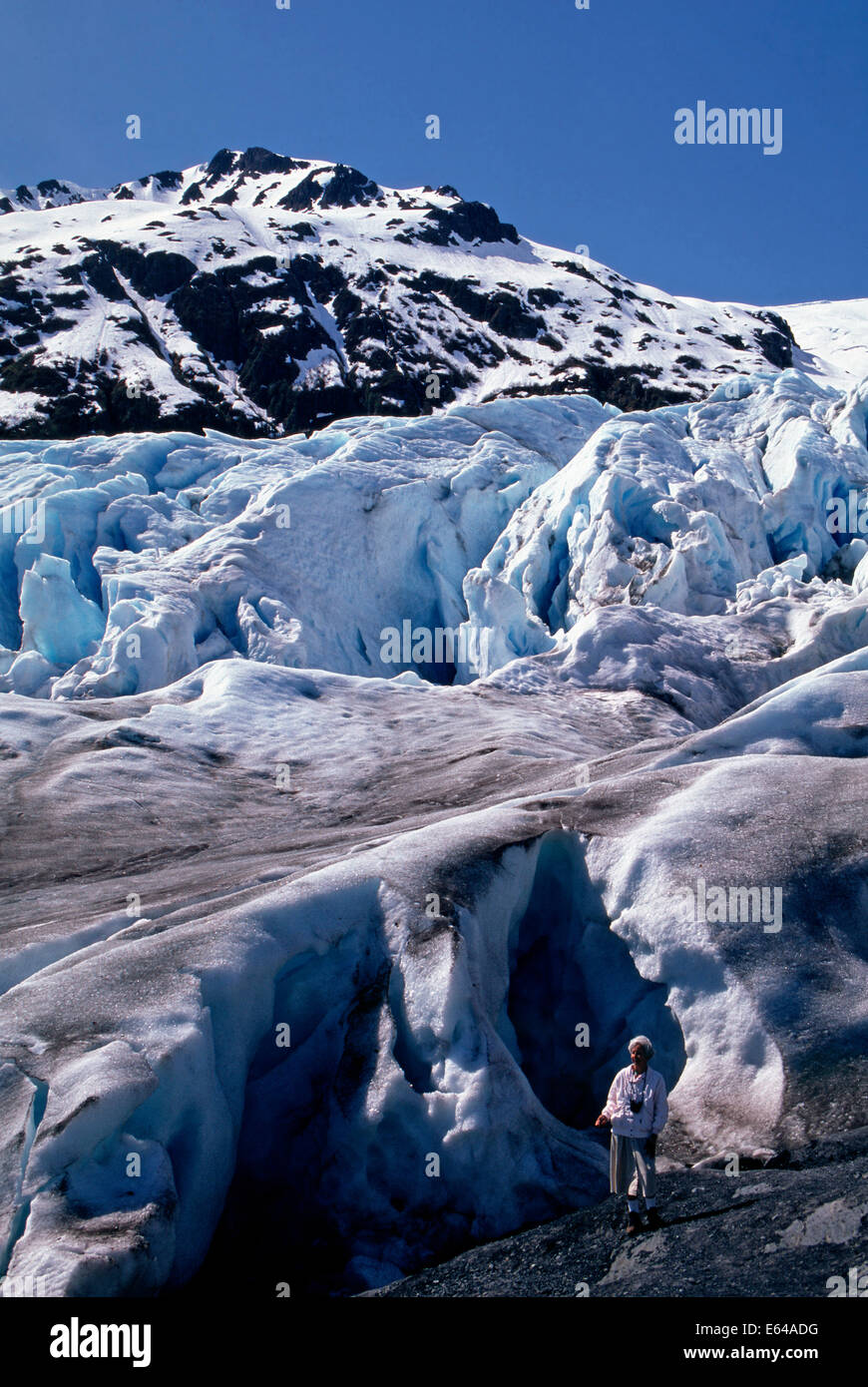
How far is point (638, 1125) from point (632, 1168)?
0.49m

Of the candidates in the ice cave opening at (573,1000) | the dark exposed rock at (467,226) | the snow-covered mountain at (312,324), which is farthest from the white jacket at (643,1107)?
the dark exposed rock at (467,226)

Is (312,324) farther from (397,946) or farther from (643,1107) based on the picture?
(643,1107)

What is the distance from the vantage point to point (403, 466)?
3212cm

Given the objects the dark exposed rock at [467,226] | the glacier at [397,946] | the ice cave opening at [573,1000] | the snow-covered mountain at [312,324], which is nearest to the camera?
the glacier at [397,946]

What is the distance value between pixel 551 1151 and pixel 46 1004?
3740 mm

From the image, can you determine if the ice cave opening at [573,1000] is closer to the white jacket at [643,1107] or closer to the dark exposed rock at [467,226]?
the white jacket at [643,1107]

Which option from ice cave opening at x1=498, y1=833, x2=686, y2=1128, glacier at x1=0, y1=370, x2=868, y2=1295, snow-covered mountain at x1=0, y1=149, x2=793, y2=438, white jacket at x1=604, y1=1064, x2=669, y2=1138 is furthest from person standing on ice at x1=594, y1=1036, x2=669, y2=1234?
snow-covered mountain at x1=0, y1=149, x2=793, y2=438

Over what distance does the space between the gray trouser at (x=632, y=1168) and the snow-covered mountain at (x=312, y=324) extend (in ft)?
160

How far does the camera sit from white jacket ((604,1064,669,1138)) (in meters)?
6.26

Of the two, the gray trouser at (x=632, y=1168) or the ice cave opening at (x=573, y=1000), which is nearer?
the gray trouser at (x=632, y=1168)

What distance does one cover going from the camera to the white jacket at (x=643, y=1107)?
6.26 m

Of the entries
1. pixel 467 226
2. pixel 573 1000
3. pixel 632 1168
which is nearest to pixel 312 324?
pixel 467 226
